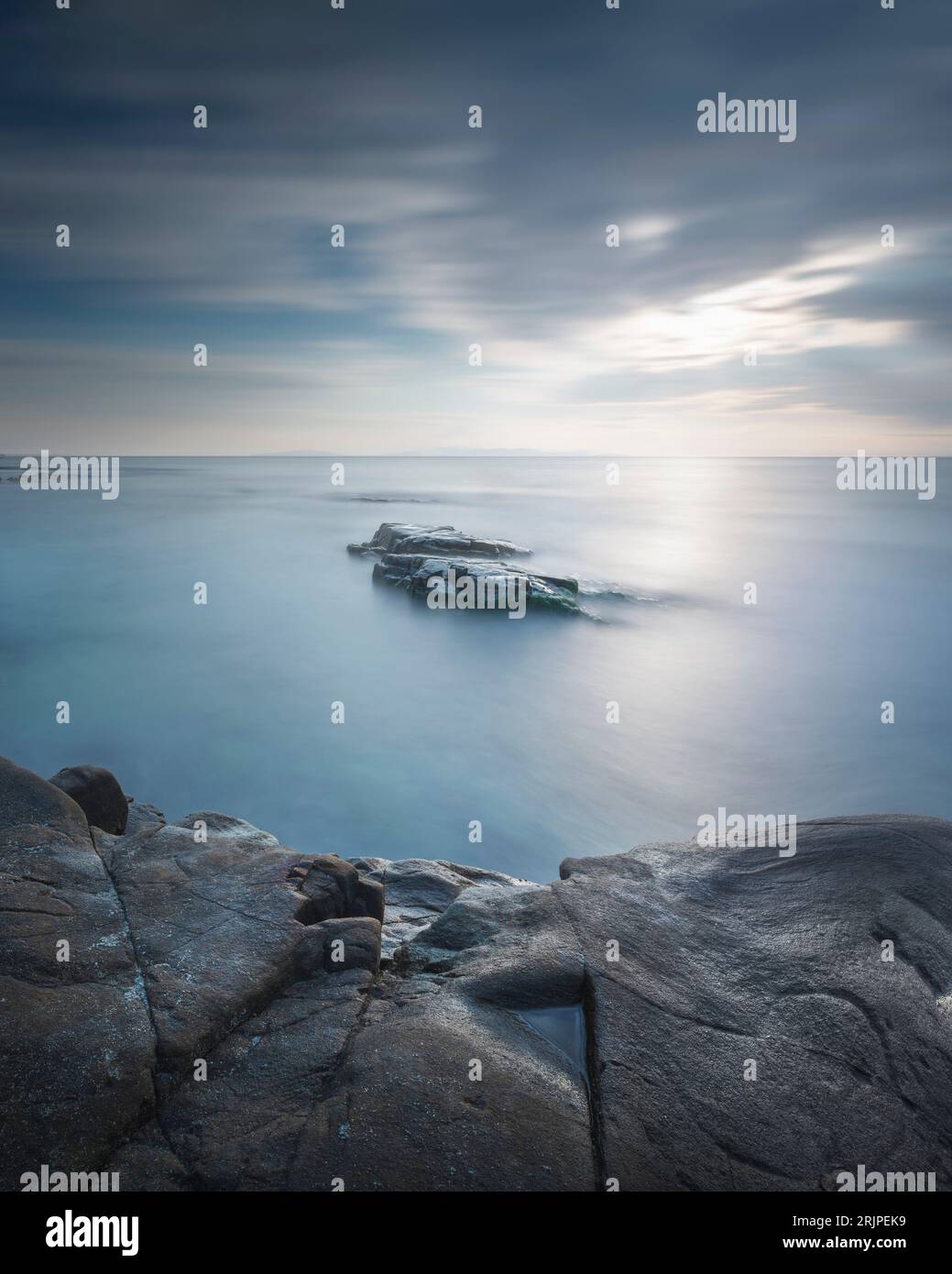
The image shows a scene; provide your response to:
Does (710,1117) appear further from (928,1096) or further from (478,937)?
(478,937)

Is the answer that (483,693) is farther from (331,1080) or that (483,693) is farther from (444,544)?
(331,1080)

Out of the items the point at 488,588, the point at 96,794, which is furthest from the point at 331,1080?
the point at 488,588

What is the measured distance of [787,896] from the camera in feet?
20.9

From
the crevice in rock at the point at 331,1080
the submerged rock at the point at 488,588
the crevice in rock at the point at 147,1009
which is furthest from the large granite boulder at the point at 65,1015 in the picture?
the submerged rock at the point at 488,588

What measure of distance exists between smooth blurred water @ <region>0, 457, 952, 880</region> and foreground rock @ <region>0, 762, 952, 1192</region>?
5109 millimetres

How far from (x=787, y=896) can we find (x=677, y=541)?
110ft

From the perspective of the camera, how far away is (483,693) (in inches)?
663

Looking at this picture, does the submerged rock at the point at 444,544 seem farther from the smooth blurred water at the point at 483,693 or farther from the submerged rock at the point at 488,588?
the submerged rock at the point at 488,588

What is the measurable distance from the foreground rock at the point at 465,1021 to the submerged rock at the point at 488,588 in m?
15.5

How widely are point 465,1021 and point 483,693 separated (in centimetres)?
1218

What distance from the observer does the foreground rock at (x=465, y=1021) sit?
3848 millimetres

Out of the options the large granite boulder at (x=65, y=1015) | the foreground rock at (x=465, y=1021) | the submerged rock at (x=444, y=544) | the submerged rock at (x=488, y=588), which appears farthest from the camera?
the submerged rock at (x=444, y=544)
